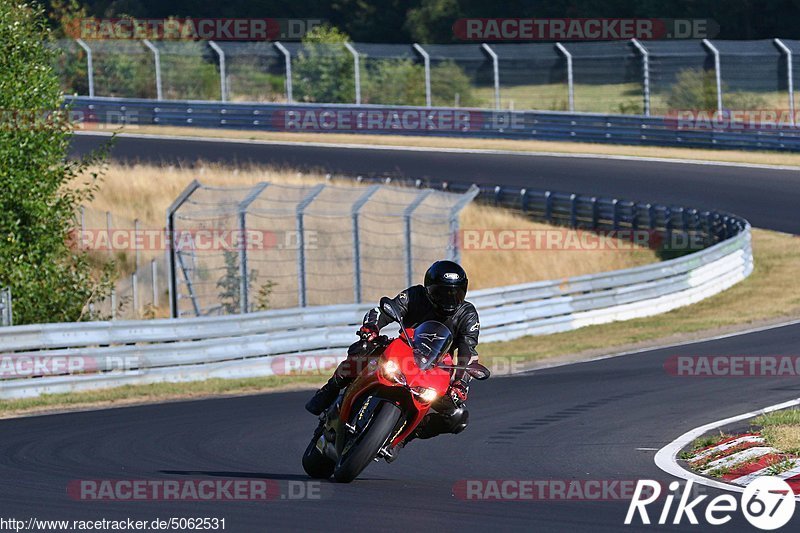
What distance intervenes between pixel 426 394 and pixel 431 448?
9.28 ft

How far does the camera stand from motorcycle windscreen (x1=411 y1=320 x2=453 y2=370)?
328 inches

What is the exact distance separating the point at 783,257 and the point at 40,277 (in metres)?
14.8

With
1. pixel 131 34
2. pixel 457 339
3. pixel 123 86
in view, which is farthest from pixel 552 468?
pixel 131 34

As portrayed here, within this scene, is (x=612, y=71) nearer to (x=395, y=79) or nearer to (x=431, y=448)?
(x=395, y=79)

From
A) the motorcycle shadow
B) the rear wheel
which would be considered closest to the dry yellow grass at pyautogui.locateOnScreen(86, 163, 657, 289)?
the motorcycle shadow

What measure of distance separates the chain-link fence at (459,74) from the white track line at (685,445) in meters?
27.9

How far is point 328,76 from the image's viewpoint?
4766 cm

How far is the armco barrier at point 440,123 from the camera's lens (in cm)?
3822

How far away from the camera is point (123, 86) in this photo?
49469 millimetres

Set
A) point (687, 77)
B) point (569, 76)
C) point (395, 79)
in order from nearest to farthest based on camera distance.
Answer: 1. point (569, 76)
2. point (687, 77)
3. point (395, 79)

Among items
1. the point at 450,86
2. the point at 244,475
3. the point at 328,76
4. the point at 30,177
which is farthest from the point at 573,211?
the point at 244,475

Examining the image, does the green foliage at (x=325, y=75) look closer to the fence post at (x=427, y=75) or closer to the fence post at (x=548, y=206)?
the fence post at (x=427, y=75)

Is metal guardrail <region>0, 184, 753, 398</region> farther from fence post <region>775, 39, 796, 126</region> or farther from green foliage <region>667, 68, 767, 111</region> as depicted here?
green foliage <region>667, 68, 767, 111</region>

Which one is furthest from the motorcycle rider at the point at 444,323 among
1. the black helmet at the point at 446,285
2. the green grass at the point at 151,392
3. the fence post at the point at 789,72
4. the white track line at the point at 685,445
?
the fence post at the point at 789,72
